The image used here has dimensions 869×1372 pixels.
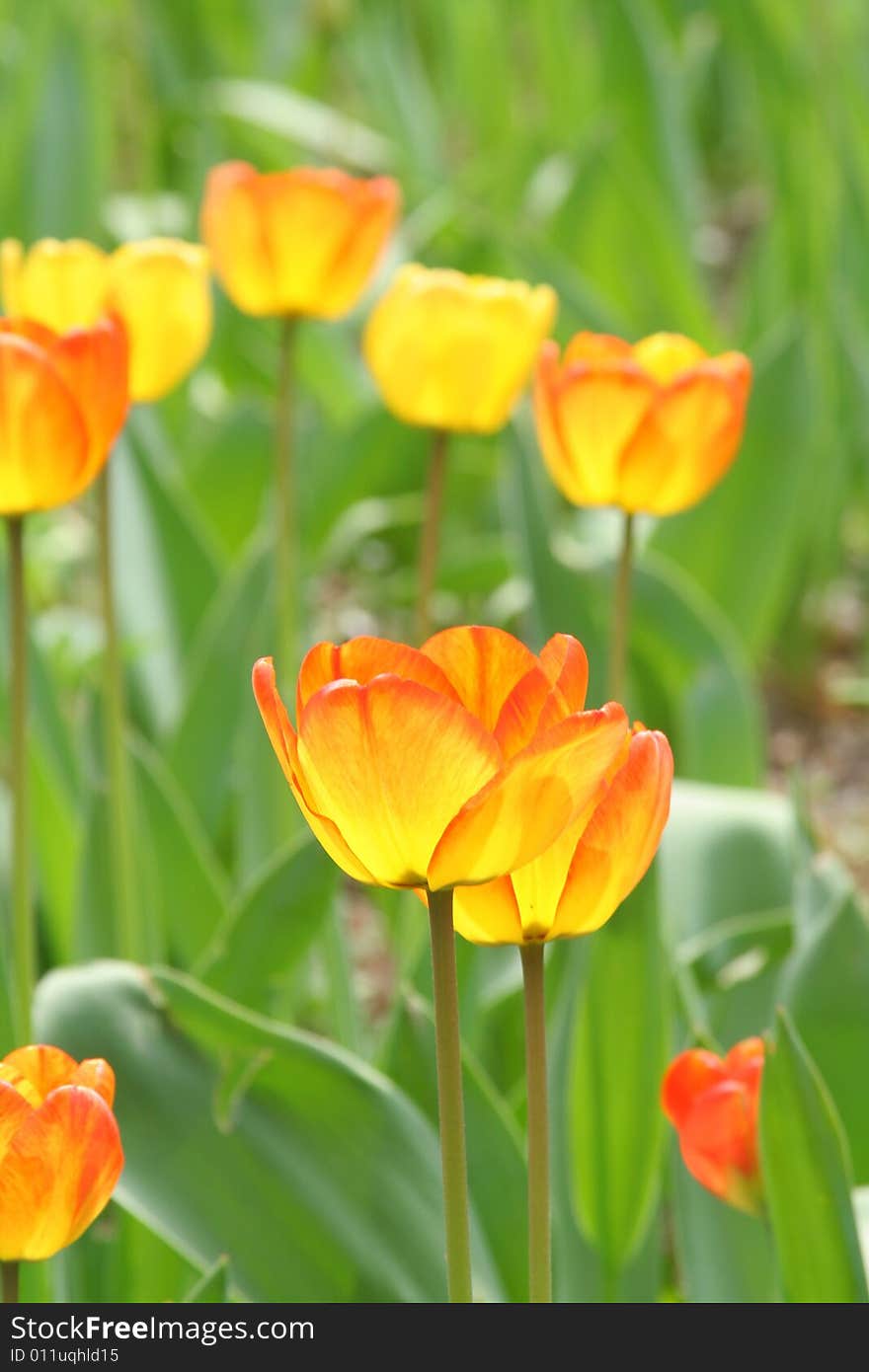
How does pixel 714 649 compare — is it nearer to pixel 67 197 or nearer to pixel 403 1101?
pixel 403 1101

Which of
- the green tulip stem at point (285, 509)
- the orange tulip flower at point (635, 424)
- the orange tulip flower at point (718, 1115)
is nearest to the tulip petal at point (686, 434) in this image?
the orange tulip flower at point (635, 424)

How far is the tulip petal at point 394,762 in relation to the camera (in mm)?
607

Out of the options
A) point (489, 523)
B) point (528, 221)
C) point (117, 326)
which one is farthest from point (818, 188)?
point (117, 326)

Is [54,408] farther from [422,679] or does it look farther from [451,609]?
[451,609]

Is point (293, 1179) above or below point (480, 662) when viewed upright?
below

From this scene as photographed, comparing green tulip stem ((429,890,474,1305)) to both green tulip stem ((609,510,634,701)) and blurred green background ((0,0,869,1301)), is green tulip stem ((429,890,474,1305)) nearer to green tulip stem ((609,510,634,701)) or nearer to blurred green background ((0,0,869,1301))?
blurred green background ((0,0,869,1301))

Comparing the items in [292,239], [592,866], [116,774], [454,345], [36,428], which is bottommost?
[592,866]

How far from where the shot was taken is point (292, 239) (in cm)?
142

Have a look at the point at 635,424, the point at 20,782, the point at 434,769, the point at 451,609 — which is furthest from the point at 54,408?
the point at 451,609

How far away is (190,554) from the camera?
6.52ft

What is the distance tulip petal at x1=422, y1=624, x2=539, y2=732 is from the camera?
0.68 m

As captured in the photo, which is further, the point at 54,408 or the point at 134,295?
the point at 134,295

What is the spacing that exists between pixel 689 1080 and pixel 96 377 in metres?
0.49

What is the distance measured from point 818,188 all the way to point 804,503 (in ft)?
1.77
